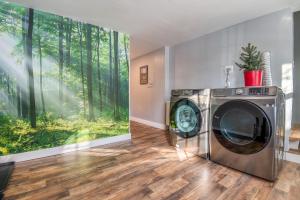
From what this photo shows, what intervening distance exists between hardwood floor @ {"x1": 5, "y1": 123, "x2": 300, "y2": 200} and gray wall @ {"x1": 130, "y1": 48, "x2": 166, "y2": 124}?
1.86 metres

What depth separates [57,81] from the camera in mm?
2158

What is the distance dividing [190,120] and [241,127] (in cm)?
67

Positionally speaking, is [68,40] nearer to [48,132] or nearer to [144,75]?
[48,132]

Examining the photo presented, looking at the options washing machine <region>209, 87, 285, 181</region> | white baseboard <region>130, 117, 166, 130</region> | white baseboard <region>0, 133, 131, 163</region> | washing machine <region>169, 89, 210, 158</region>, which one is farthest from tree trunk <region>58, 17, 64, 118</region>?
white baseboard <region>130, 117, 166, 130</region>

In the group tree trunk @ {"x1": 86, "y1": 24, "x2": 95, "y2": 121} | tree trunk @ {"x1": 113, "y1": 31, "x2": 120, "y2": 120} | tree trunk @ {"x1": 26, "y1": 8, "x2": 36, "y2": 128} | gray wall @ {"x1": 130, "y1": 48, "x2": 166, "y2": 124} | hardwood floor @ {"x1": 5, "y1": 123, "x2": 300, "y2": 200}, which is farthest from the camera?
gray wall @ {"x1": 130, "y1": 48, "x2": 166, "y2": 124}

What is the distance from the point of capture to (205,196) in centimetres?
124

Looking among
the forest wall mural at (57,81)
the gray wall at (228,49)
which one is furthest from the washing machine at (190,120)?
the forest wall mural at (57,81)

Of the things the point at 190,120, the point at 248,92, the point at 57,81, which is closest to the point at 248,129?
the point at 248,92

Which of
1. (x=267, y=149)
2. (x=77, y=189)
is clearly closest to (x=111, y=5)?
(x=77, y=189)

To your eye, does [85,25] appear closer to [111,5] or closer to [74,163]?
[111,5]

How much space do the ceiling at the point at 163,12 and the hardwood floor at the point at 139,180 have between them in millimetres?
1936

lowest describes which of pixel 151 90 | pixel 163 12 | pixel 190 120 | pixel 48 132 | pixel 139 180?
pixel 139 180

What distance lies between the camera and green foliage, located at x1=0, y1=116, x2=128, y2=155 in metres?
1.84

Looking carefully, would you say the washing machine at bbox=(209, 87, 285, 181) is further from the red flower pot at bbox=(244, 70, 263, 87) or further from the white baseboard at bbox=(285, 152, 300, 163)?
the white baseboard at bbox=(285, 152, 300, 163)
